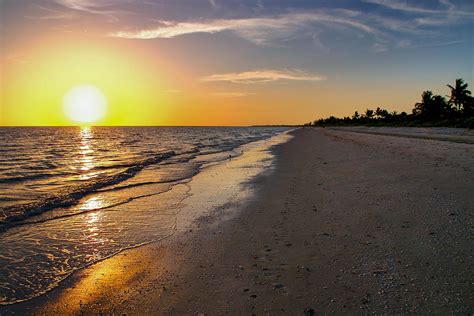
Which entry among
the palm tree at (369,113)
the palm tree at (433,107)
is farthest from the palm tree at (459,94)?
the palm tree at (369,113)

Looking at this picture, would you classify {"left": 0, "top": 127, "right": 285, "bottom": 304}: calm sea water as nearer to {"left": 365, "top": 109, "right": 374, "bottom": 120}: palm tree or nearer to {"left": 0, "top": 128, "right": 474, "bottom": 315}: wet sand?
{"left": 0, "top": 128, "right": 474, "bottom": 315}: wet sand

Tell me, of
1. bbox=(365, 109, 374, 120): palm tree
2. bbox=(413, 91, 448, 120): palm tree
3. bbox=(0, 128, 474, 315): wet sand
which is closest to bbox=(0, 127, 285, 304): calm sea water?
bbox=(0, 128, 474, 315): wet sand

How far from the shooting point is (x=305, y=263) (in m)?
5.18

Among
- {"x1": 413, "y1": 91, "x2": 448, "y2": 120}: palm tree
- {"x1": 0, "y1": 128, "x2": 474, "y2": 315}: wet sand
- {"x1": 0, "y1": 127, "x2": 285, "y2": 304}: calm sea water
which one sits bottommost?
{"x1": 0, "y1": 127, "x2": 285, "y2": 304}: calm sea water

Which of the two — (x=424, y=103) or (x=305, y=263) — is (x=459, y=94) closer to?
(x=424, y=103)

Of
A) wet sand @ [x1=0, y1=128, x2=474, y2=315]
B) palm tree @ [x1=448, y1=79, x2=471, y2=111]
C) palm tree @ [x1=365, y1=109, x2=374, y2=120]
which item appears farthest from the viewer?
palm tree @ [x1=365, y1=109, x2=374, y2=120]

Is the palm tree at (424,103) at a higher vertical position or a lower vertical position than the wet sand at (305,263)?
higher

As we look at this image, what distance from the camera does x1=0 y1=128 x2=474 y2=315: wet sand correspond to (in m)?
4.04

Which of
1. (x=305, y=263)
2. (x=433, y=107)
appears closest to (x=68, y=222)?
(x=305, y=263)

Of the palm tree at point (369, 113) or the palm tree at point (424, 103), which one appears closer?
the palm tree at point (424, 103)

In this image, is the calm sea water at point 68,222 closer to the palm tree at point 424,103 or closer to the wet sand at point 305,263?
the wet sand at point 305,263

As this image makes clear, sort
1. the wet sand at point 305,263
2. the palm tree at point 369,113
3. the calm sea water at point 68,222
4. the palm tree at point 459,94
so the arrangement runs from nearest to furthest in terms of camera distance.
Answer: the wet sand at point 305,263 → the calm sea water at point 68,222 → the palm tree at point 459,94 → the palm tree at point 369,113

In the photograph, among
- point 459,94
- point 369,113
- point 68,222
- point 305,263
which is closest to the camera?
point 305,263

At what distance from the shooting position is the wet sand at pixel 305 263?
4.04m
